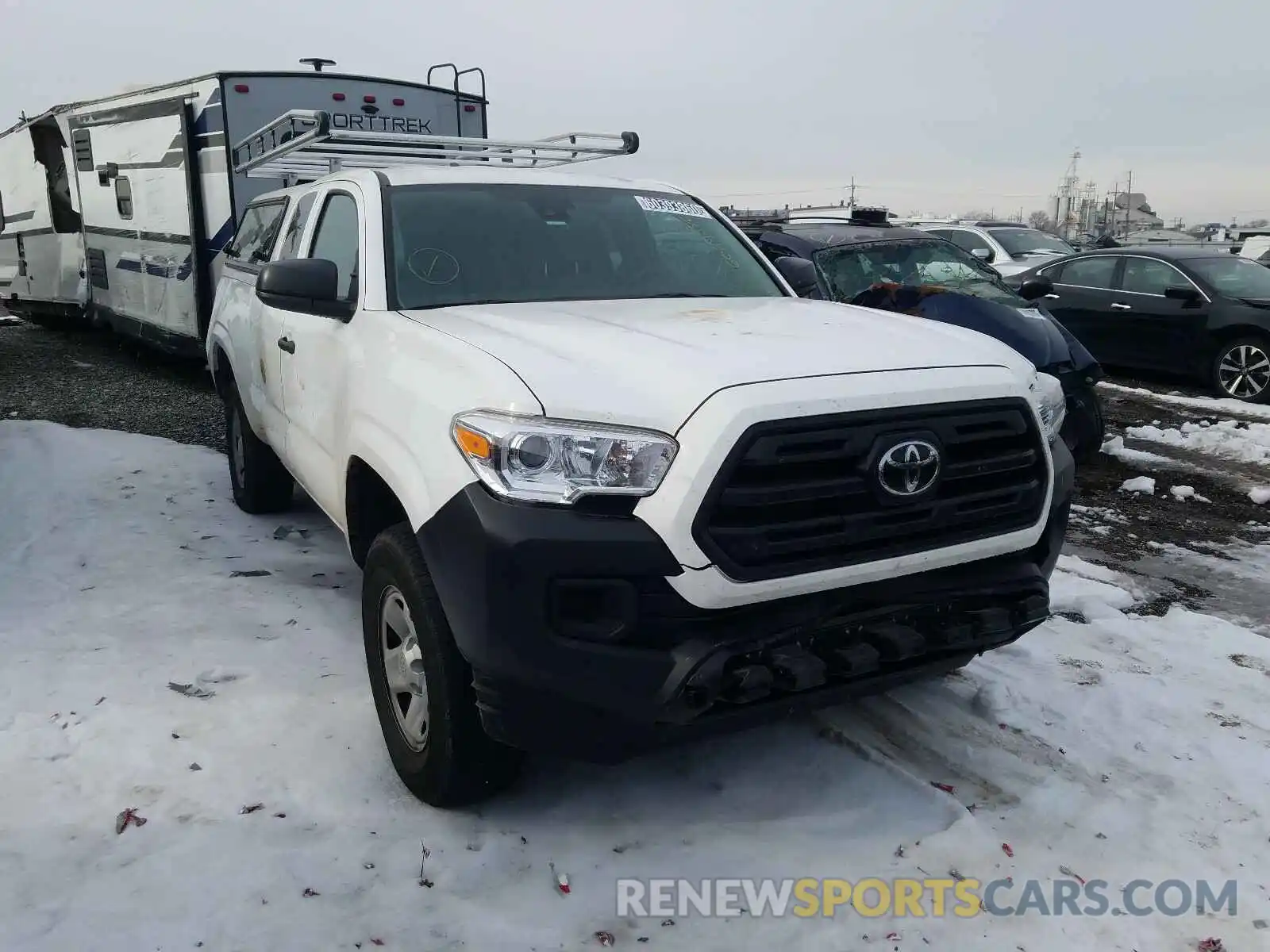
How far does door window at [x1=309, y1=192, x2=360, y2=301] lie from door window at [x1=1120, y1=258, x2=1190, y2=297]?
29.6 ft

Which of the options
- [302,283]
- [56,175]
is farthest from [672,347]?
[56,175]

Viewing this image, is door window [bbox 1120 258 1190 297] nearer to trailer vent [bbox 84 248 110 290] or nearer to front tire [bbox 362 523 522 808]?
front tire [bbox 362 523 522 808]

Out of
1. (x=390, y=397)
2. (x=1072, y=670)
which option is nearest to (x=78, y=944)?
(x=390, y=397)

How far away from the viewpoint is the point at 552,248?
3854 mm

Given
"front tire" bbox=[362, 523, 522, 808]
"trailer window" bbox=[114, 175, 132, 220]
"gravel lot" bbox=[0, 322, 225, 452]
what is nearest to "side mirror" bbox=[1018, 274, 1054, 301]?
"front tire" bbox=[362, 523, 522, 808]

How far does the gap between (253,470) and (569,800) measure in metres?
3.25

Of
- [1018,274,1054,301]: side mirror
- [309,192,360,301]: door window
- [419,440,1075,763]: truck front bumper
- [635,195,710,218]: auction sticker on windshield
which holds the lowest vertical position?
[419,440,1075,763]: truck front bumper

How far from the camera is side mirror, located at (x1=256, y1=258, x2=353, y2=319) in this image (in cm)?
334

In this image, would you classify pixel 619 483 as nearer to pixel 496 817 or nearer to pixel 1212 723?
pixel 496 817

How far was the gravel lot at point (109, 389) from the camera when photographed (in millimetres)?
8000

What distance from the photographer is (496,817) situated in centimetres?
288

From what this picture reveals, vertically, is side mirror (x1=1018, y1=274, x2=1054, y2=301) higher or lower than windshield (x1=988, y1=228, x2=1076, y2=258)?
lower

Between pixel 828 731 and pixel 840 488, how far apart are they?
122 cm

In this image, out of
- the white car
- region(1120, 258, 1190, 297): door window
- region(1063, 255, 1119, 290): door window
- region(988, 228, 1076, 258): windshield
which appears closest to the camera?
region(1120, 258, 1190, 297): door window
